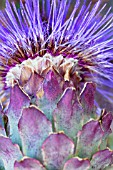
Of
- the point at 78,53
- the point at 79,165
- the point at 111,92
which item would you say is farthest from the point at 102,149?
the point at 111,92

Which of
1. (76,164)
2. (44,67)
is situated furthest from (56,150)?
(44,67)

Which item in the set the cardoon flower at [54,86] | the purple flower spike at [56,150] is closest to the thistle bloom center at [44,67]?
the cardoon flower at [54,86]

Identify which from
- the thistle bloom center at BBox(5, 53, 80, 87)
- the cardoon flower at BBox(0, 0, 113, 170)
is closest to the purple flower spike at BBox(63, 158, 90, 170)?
the cardoon flower at BBox(0, 0, 113, 170)

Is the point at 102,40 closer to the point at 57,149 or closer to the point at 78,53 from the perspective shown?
the point at 78,53

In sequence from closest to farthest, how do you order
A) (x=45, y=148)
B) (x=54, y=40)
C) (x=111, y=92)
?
(x=45, y=148) → (x=54, y=40) → (x=111, y=92)

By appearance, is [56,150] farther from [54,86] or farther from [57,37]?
[57,37]

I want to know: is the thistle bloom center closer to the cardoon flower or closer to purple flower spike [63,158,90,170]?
the cardoon flower

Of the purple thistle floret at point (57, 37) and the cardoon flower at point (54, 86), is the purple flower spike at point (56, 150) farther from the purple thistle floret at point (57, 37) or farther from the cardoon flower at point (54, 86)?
the purple thistle floret at point (57, 37)
